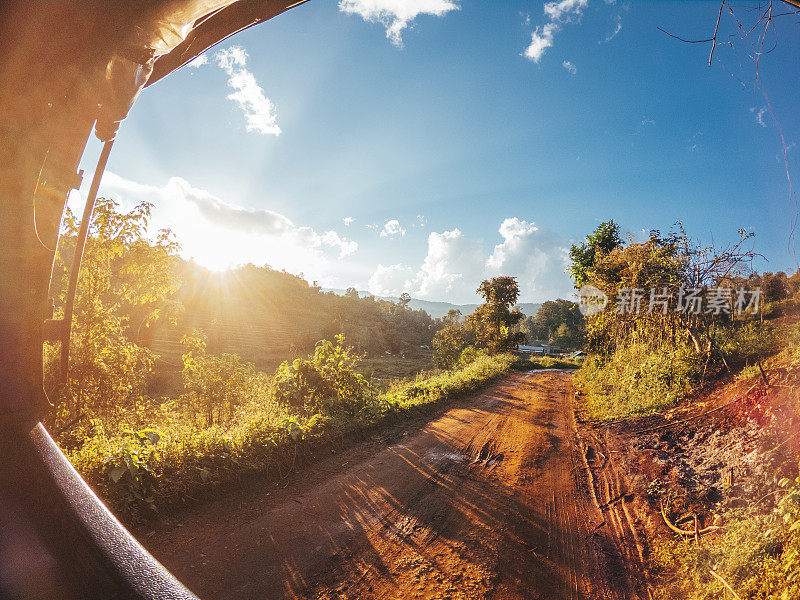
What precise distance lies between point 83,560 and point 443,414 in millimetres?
9445

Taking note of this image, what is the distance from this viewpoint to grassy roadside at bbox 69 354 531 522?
12.6ft

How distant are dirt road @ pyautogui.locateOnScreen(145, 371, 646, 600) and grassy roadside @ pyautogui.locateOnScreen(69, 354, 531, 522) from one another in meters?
0.38

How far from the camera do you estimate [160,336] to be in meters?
31.5

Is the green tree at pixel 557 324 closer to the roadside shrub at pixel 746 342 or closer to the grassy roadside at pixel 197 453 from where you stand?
the roadside shrub at pixel 746 342

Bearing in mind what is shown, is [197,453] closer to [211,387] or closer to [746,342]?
[211,387]

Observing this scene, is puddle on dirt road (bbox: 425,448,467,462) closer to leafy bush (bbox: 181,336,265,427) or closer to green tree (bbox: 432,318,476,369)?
leafy bush (bbox: 181,336,265,427)

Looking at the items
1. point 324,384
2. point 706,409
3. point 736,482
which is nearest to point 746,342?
point 706,409

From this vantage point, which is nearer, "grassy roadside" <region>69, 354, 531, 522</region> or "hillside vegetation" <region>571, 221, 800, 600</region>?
"hillside vegetation" <region>571, 221, 800, 600</region>

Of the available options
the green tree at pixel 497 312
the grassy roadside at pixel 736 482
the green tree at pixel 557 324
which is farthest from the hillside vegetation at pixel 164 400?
the green tree at pixel 557 324

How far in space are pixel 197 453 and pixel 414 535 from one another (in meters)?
3.28

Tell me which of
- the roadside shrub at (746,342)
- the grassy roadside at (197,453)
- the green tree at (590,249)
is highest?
the green tree at (590,249)

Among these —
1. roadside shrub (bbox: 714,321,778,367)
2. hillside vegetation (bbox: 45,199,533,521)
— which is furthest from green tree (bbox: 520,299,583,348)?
hillside vegetation (bbox: 45,199,533,521)

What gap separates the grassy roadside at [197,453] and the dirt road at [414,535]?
38 cm

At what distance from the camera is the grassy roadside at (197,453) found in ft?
12.6
